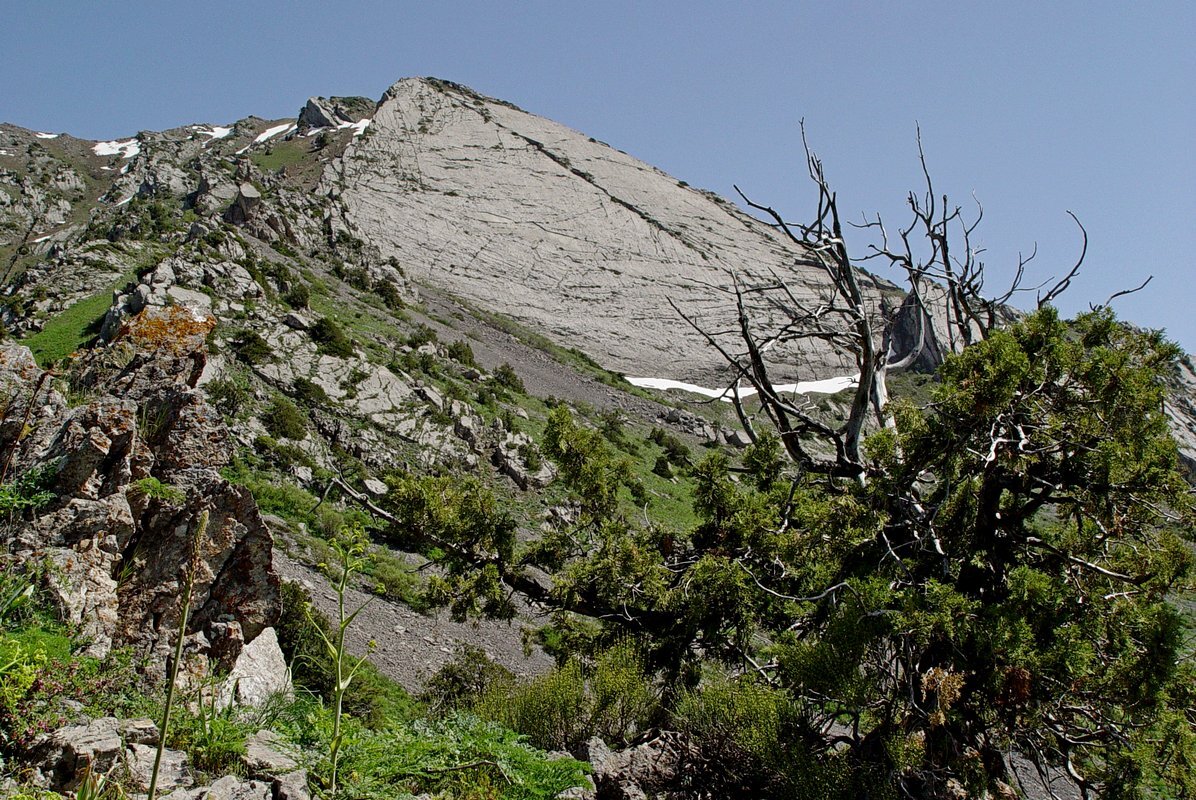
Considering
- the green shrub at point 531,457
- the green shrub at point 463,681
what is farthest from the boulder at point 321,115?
the green shrub at point 463,681

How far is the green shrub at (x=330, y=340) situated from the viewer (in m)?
20.4

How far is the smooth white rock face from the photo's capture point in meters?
53.5

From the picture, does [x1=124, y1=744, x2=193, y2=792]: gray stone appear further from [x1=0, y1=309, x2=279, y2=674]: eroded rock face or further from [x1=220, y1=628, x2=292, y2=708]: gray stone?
[x1=0, y1=309, x2=279, y2=674]: eroded rock face

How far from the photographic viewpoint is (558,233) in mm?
63844

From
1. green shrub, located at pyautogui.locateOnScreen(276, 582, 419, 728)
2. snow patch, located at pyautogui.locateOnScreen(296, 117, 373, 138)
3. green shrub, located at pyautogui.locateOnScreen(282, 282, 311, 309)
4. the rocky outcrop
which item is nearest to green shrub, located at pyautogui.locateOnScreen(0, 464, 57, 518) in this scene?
green shrub, located at pyautogui.locateOnScreen(276, 582, 419, 728)

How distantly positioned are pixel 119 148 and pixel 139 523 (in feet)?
366

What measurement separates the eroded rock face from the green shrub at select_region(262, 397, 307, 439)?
33.8 feet

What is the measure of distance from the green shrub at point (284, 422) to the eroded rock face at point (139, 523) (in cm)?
1030

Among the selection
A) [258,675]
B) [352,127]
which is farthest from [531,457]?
[352,127]

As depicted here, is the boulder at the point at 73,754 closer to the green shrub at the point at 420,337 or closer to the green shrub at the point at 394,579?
the green shrub at the point at 394,579

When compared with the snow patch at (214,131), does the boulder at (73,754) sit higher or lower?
lower

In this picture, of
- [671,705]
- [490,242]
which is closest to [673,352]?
[490,242]

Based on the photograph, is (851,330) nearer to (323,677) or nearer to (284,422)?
(323,677)

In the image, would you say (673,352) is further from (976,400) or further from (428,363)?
(976,400)
